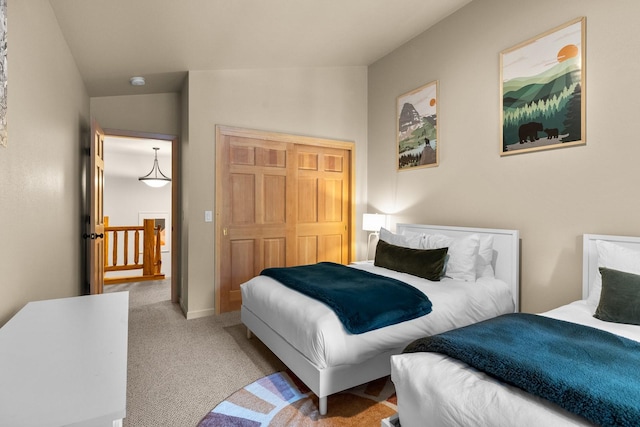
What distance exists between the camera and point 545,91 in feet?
8.70

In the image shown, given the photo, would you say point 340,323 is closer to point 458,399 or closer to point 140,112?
point 458,399

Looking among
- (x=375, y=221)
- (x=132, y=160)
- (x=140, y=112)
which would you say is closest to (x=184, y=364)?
(x=375, y=221)

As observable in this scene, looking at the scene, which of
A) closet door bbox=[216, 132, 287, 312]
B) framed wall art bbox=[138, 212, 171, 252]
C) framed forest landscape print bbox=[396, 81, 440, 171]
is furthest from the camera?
framed wall art bbox=[138, 212, 171, 252]

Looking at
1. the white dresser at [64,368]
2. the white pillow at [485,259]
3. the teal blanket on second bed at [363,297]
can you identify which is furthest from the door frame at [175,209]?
the white pillow at [485,259]

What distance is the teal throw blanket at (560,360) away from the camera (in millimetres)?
1017

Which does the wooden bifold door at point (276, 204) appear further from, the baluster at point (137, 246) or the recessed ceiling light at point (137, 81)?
the baluster at point (137, 246)

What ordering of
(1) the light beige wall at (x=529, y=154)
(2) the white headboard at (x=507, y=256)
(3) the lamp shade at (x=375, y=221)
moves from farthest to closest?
1. (3) the lamp shade at (x=375, y=221)
2. (2) the white headboard at (x=507, y=256)
3. (1) the light beige wall at (x=529, y=154)

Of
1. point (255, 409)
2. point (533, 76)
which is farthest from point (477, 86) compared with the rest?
point (255, 409)

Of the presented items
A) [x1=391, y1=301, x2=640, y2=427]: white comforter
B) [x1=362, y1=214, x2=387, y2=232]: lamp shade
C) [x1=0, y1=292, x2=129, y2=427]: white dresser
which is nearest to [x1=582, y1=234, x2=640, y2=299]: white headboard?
[x1=391, y1=301, x2=640, y2=427]: white comforter

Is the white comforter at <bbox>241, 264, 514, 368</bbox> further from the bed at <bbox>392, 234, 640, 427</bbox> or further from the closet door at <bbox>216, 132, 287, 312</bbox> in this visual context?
the closet door at <bbox>216, 132, 287, 312</bbox>

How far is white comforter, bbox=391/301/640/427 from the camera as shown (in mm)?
1078

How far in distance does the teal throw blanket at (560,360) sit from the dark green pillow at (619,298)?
1.21 feet

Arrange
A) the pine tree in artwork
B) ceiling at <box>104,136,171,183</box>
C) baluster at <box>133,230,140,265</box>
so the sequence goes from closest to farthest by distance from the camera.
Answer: the pine tree in artwork < baluster at <box>133,230,140,265</box> < ceiling at <box>104,136,171,183</box>

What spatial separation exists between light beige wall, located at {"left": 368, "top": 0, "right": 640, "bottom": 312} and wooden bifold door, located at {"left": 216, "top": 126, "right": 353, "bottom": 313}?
83 centimetres
